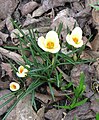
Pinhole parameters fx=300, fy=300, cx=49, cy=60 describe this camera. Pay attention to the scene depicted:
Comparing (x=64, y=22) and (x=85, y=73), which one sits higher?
(x=64, y=22)

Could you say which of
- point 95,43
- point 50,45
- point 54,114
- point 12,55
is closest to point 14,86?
point 12,55

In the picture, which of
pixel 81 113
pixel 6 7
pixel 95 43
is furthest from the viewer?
pixel 6 7

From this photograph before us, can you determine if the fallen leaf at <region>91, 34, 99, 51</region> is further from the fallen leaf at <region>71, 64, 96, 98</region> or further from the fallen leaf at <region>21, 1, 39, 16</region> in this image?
the fallen leaf at <region>21, 1, 39, 16</region>

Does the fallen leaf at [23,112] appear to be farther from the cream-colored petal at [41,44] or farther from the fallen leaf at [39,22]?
the fallen leaf at [39,22]

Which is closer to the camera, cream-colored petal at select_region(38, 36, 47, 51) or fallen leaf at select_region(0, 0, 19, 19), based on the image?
cream-colored petal at select_region(38, 36, 47, 51)

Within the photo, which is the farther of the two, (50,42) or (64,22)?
(64,22)

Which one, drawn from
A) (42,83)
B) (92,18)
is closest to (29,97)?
(42,83)

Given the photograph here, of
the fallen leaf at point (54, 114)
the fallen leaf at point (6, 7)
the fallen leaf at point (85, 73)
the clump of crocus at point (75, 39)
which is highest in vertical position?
the fallen leaf at point (6, 7)

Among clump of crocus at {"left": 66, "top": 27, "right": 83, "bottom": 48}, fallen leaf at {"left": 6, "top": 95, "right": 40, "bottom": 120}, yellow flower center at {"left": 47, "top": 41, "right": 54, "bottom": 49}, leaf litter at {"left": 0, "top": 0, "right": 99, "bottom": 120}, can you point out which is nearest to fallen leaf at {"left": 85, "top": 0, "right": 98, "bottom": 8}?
leaf litter at {"left": 0, "top": 0, "right": 99, "bottom": 120}

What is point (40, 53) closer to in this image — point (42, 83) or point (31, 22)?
point (42, 83)

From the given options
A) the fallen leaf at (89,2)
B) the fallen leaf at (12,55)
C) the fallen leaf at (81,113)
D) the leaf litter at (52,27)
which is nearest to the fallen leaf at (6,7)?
the leaf litter at (52,27)

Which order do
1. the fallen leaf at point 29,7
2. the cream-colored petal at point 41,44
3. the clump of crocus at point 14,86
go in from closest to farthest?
the cream-colored petal at point 41,44, the clump of crocus at point 14,86, the fallen leaf at point 29,7

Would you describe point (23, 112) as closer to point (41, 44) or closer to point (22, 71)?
point (22, 71)
